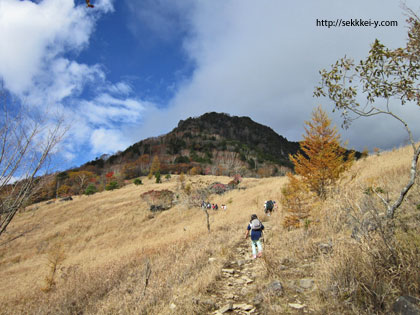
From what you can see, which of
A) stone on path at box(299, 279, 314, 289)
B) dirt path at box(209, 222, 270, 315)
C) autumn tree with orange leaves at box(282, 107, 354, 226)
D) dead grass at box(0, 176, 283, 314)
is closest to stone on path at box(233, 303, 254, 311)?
dirt path at box(209, 222, 270, 315)

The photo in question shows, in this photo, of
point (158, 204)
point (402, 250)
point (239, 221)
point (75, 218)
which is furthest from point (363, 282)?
point (75, 218)

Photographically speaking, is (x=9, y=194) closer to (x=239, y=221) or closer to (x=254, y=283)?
(x=254, y=283)

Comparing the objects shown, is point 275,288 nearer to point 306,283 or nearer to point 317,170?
point 306,283

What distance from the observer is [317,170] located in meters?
9.33

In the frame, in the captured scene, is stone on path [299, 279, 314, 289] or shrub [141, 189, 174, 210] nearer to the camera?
stone on path [299, 279, 314, 289]

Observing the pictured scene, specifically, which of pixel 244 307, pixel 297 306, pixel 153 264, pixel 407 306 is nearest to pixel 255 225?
pixel 244 307

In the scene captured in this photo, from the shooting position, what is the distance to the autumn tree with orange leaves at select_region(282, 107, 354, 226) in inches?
351

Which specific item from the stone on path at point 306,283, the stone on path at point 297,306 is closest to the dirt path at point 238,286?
the stone on path at point 297,306

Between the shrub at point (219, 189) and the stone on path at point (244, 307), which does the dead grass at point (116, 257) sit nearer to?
the stone on path at point (244, 307)

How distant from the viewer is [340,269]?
3.03 metres

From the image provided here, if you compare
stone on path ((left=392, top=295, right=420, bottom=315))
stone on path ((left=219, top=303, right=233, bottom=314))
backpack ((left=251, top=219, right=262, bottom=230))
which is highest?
stone on path ((left=392, top=295, right=420, bottom=315))

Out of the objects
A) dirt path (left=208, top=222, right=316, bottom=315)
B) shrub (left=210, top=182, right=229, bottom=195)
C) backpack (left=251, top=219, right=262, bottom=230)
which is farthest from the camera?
shrub (left=210, top=182, right=229, bottom=195)

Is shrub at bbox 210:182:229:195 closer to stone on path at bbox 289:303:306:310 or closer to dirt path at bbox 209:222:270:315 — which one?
dirt path at bbox 209:222:270:315

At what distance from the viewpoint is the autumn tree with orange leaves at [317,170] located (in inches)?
351
